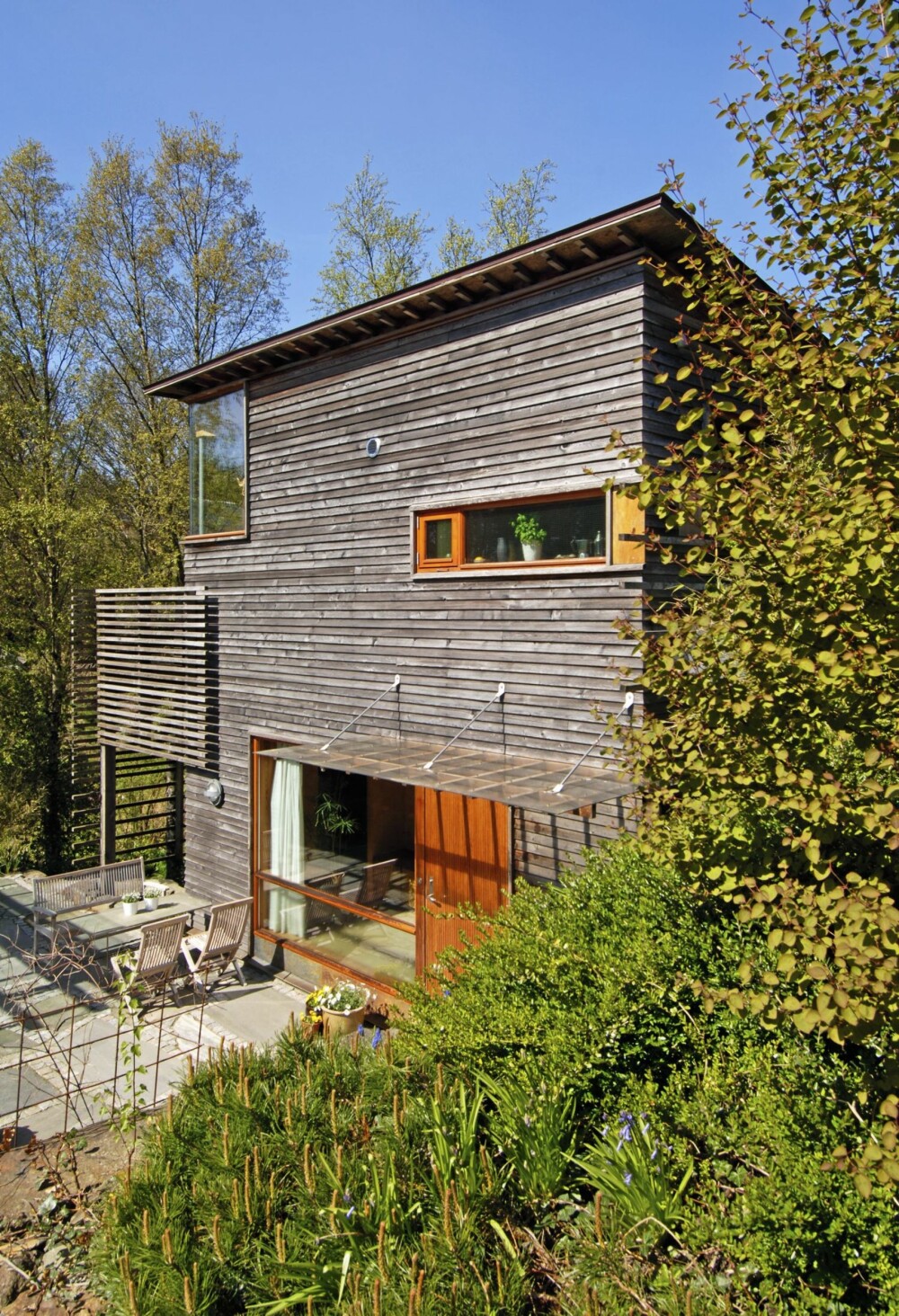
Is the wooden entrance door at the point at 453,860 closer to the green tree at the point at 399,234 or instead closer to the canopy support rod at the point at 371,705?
the canopy support rod at the point at 371,705

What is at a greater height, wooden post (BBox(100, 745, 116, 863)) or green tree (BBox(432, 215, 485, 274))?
green tree (BBox(432, 215, 485, 274))

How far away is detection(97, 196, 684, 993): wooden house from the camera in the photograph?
6621 mm

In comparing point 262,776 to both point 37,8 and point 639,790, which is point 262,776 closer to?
point 639,790

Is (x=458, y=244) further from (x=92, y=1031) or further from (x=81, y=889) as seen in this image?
(x=92, y=1031)

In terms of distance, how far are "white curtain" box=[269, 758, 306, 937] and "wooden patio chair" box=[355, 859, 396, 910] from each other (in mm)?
1167

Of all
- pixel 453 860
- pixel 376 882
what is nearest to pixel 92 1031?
pixel 376 882

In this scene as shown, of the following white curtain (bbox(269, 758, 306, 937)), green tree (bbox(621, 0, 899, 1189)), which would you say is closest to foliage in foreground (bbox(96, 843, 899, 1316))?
green tree (bbox(621, 0, 899, 1189))

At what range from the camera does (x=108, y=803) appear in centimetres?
1375

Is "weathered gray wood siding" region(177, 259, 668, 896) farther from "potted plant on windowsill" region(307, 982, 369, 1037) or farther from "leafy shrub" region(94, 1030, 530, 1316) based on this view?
"leafy shrub" region(94, 1030, 530, 1316)

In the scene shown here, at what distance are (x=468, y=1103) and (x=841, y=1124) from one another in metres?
1.65

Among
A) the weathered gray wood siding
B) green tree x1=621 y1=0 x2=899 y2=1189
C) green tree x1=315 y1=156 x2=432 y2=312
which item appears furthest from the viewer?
green tree x1=315 y1=156 x2=432 y2=312

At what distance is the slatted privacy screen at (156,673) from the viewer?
11195 mm

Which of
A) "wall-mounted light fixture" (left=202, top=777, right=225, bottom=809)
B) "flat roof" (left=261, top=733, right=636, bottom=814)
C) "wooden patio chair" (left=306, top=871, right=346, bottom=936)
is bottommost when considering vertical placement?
"wooden patio chair" (left=306, top=871, right=346, bottom=936)

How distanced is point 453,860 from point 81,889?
6.93m
